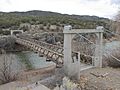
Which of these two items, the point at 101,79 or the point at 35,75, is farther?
the point at 35,75

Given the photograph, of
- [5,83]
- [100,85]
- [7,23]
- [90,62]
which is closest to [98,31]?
[90,62]

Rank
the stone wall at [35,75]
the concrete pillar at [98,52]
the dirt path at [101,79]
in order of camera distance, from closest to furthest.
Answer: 1. the dirt path at [101,79]
2. the concrete pillar at [98,52]
3. the stone wall at [35,75]

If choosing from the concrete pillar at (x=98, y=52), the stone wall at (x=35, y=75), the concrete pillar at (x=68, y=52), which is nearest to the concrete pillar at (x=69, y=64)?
the concrete pillar at (x=68, y=52)

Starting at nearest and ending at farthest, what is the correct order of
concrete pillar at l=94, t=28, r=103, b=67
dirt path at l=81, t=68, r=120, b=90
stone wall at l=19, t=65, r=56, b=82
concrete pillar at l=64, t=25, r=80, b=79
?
dirt path at l=81, t=68, r=120, b=90
concrete pillar at l=64, t=25, r=80, b=79
concrete pillar at l=94, t=28, r=103, b=67
stone wall at l=19, t=65, r=56, b=82

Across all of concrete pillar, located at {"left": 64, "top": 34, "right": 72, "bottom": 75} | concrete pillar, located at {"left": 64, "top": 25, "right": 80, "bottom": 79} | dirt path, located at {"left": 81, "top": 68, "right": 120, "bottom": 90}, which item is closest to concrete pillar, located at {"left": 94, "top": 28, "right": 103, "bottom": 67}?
dirt path, located at {"left": 81, "top": 68, "right": 120, "bottom": 90}

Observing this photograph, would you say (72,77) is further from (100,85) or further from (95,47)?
(95,47)

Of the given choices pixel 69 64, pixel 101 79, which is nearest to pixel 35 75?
pixel 69 64

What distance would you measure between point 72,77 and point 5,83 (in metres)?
3.04

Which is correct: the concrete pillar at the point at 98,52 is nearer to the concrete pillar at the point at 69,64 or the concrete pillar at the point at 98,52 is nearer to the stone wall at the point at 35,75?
the concrete pillar at the point at 69,64

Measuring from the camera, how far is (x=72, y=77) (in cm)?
596

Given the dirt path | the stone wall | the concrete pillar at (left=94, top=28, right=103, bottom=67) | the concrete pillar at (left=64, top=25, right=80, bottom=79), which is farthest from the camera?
the stone wall

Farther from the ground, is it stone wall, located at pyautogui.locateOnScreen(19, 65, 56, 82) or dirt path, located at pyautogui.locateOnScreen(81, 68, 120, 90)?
dirt path, located at pyautogui.locateOnScreen(81, 68, 120, 90)

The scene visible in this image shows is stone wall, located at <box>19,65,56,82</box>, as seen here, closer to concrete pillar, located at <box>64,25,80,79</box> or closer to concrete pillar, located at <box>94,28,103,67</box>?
concrete pillar, located at <box>64,25,80,79</box>

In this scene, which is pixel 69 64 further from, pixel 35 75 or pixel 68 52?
pixel 35 75
